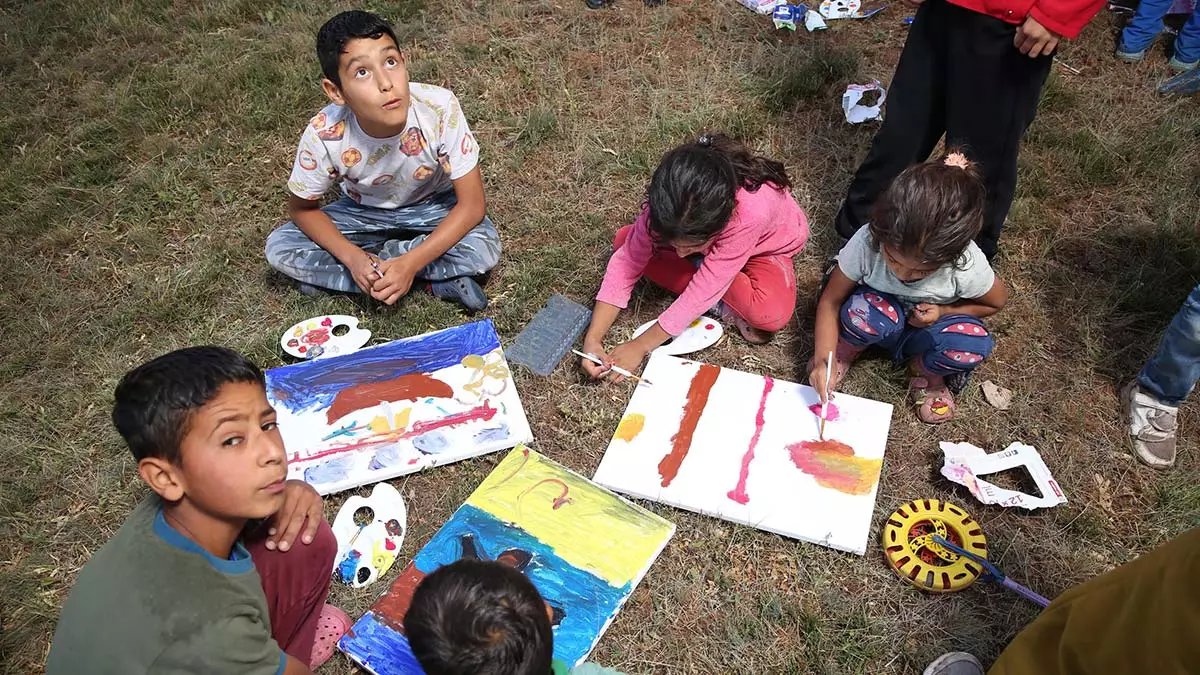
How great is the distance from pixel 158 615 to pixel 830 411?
6.58 feet

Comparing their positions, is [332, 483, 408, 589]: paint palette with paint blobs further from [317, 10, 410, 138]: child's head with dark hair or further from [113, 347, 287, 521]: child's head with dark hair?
[317, 10, 410, 138]: child's head with dark hair

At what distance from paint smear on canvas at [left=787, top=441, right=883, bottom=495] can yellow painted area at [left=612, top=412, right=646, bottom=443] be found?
50 centimetres

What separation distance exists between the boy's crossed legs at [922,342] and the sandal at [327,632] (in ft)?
5.75

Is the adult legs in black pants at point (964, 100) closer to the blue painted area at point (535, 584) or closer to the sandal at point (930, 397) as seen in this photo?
the sandal at point (930, 397)

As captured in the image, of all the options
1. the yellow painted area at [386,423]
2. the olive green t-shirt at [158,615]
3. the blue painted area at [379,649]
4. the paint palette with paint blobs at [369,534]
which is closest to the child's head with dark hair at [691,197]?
the yellow painted area at [386,423]

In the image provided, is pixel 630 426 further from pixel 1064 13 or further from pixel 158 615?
pixel 1064 13

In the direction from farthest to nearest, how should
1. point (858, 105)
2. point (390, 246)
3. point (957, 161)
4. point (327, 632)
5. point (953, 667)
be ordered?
1. point (858, 105)
2. point (390, 246)
3. point (957, 161)
4. point (327, 632)
5. point (953, 667)

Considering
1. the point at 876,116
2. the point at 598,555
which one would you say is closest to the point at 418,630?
the point at 598,555

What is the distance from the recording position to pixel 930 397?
273cm

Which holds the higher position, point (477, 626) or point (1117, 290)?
point (477, 626)

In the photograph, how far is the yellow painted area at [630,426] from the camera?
2.67m

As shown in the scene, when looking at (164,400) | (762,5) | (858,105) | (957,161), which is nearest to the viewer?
(164,400)

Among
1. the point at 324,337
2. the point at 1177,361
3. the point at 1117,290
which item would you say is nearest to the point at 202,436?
the point at 324,337

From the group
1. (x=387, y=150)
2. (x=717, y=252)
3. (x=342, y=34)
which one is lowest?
(x=717, y=252)
